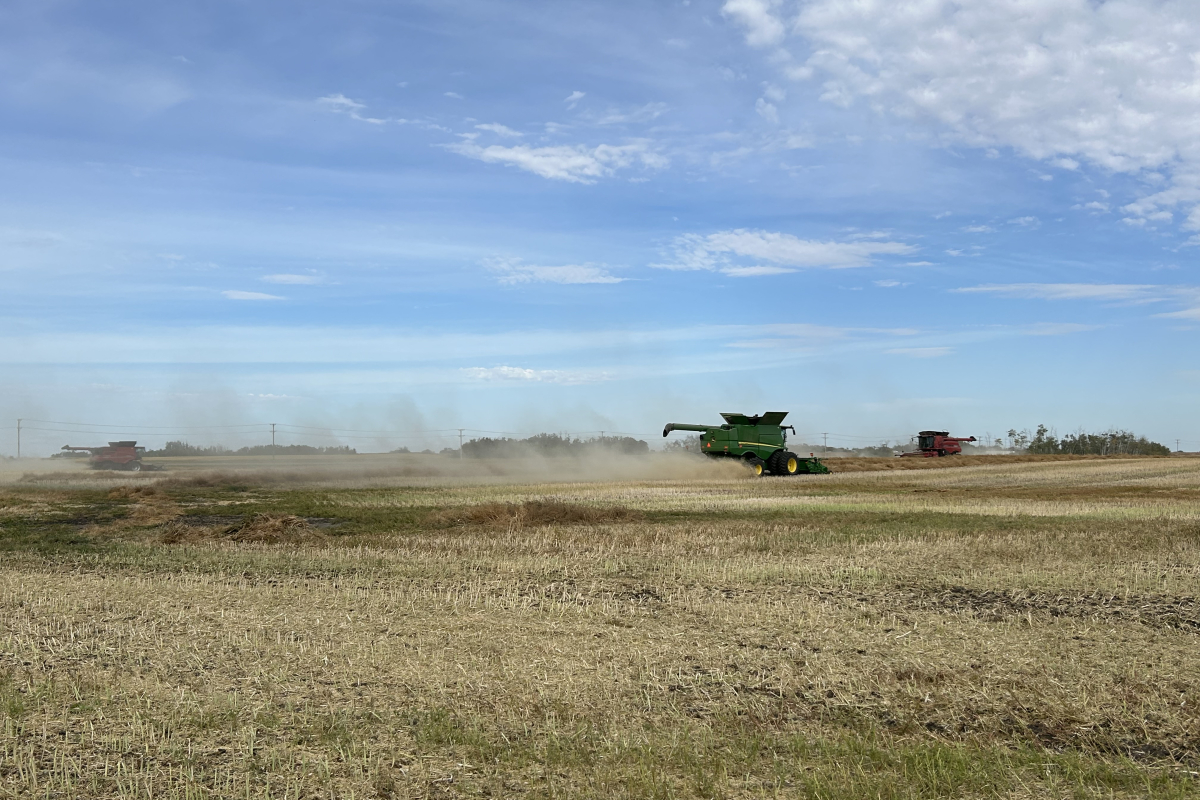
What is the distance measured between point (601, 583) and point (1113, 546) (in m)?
9.22

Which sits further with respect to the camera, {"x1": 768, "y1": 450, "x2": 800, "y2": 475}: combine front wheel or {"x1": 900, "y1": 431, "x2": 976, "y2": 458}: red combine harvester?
{"x1": 900, "y1": 431, "x2": 976, "y2": 458}: red combine harvester

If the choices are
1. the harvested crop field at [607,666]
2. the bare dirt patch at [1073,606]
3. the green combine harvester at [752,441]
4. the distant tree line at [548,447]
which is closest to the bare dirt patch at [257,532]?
the harvested crop field at [607,666]

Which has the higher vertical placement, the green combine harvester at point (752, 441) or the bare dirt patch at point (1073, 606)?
the green combine harvester at point (752, 441)

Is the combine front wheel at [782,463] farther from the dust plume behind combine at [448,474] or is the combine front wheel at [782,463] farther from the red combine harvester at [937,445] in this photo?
the red combine harvester at [937,445]

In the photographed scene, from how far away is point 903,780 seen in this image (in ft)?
19.1

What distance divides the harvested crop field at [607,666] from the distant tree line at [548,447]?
4525 centimetres

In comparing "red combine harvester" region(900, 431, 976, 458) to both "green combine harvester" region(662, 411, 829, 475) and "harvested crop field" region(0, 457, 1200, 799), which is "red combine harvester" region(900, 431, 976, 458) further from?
"harvested crop field" region(0, 457, 1200, 799)

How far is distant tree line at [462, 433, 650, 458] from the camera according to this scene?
63.8 m

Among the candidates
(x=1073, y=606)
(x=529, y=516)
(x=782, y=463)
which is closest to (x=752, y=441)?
(x=782, y=463)

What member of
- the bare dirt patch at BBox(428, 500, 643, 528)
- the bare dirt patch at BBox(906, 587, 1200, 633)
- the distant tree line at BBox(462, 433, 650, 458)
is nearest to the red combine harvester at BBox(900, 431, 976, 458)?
the distant tree line at BBox(462, 433, 650, 458)

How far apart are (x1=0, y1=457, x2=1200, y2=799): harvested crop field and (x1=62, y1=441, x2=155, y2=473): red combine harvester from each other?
56734 millimetres

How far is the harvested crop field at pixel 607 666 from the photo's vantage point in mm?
6000

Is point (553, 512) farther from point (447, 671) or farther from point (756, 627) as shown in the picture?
point (447, 671)

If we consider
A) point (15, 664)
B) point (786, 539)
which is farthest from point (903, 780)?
point (786, 539)
